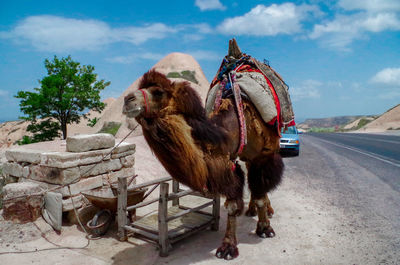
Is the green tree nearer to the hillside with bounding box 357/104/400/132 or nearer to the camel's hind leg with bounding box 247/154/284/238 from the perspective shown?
the camel's hind leg with bounding box 247/154/284/238

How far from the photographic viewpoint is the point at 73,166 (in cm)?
491

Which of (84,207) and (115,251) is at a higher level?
(84,207)

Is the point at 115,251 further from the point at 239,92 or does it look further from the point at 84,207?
the point at 239,92

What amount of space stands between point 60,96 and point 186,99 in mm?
11360

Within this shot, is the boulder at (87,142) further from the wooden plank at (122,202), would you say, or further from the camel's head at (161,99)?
the camel's head at (161,99)

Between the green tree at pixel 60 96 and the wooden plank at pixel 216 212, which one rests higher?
the green tree at pixel 60 96

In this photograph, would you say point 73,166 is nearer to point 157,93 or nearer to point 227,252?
point 227,252

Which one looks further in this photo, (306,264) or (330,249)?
(330,249)

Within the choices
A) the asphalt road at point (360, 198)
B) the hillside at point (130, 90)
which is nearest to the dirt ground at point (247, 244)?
the asphalt road at point (360, 198)

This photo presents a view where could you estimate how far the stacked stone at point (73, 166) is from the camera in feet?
16.0

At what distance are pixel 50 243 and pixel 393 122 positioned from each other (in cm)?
4459

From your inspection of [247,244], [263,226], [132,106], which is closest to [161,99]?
[132,106]

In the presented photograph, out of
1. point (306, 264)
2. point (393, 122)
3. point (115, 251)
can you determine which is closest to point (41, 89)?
point (115, 251)

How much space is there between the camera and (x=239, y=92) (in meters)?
3.66
